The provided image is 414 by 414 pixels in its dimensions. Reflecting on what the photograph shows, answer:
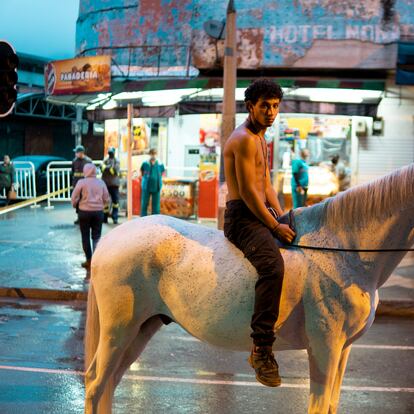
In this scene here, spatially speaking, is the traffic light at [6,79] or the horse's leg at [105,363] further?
the traffic light at [6,79]

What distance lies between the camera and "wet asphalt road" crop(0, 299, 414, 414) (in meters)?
5.67

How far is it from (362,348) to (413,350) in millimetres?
572

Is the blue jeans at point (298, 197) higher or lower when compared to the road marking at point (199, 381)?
higher

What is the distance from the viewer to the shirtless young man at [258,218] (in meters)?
4.15

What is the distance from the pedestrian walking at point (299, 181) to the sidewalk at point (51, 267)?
305cm

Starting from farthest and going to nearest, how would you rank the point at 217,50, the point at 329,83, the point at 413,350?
1. the point at 217,50
2. the point at 329,83
3. the point at 413,350

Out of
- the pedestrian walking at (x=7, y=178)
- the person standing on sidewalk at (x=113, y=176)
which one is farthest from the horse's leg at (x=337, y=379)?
the pedestrian walking at (x=7, y=178)

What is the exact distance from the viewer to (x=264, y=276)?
416cm

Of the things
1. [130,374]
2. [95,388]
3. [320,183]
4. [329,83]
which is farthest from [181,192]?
[95,388]

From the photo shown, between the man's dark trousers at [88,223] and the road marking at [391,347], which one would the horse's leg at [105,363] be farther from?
the man's dark trousers at [88,223]

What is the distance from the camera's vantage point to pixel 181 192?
18.7 metres

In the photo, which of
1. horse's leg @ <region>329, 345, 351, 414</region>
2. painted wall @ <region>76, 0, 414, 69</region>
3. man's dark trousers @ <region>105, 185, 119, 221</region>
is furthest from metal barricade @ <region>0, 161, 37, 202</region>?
horse's leg @ <region>329, 345, 351, 414</region>

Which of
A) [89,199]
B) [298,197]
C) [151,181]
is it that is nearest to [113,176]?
[151,181]

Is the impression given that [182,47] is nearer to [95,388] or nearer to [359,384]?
[359,384]
